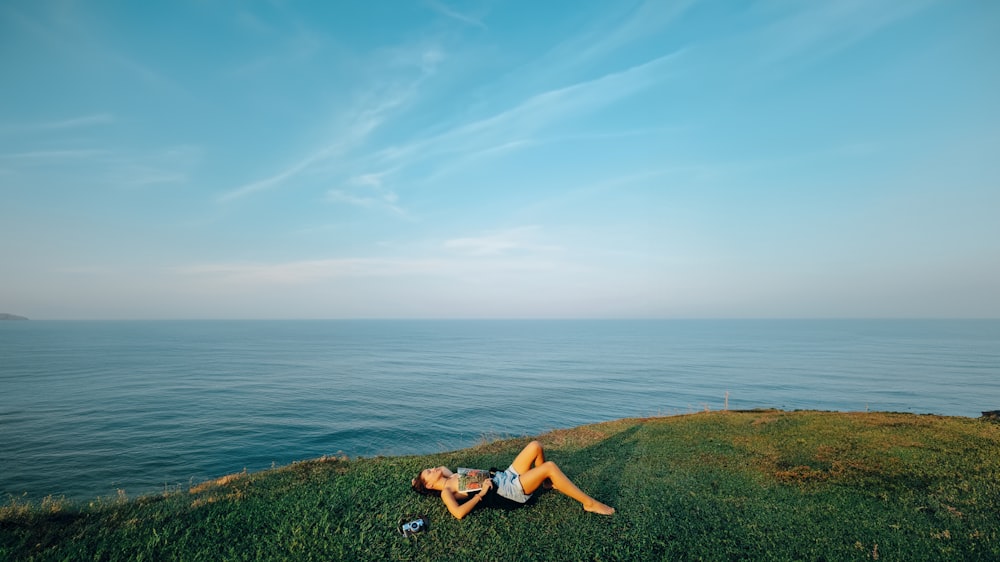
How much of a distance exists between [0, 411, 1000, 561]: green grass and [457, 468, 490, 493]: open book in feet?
1.74

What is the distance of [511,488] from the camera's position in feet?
29.3

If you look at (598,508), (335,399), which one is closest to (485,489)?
(598,508)

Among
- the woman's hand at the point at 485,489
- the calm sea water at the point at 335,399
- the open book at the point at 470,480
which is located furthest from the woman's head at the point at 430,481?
the calm sea water at the point at 335,399

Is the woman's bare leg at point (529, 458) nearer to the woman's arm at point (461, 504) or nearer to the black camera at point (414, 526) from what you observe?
the woman's arm at point (461, 504)

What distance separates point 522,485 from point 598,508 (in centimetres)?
160

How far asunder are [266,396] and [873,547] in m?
50.9

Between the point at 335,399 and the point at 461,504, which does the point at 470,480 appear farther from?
the point at 335,399

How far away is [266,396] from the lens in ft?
155

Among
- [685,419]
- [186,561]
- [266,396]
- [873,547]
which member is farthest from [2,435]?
[873,547]

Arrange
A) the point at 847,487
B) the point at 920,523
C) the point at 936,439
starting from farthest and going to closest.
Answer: the point at 936,439 < the point at 847,487 < the point at 920,523

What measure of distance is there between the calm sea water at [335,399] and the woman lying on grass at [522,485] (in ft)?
51.7

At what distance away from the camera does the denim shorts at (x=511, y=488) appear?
350 inches

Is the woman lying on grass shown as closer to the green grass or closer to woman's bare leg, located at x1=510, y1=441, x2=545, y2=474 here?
woman's bare leg, located at x1=510, y1=441, x2=545, y2=474

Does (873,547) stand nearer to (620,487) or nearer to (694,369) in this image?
(620,487)
